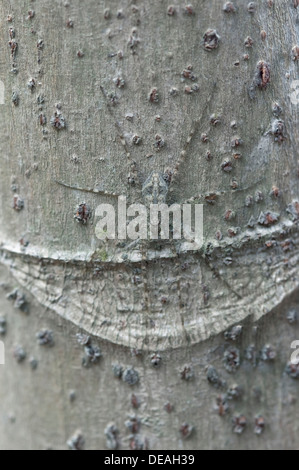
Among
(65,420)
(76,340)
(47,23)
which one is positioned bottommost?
(65,420)

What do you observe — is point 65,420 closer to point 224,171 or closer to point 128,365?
point 128,365

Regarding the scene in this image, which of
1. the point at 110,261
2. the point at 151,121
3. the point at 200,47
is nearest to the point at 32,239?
the point at 110,261

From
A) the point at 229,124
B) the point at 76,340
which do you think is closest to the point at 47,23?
the point at 229,124

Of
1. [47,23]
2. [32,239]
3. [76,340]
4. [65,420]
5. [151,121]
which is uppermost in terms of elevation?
[47,23]

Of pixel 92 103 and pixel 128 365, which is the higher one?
pixel 92 103

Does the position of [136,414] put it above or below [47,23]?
below

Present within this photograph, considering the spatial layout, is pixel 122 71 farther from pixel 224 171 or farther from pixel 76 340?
pixel 76 340
